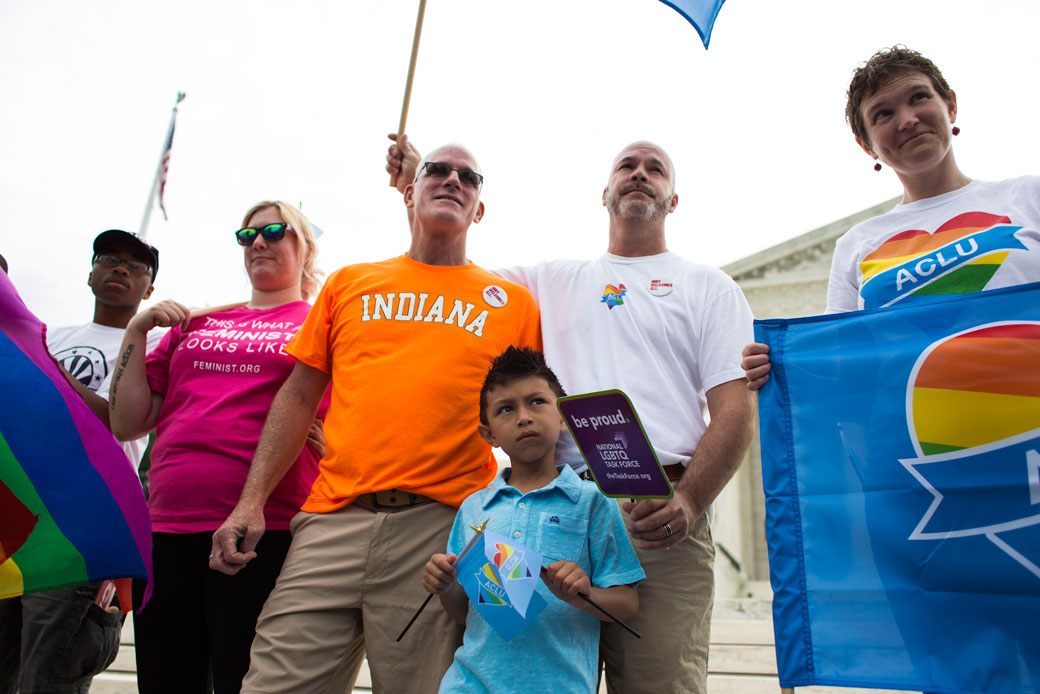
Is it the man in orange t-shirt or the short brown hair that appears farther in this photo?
the short brown hair

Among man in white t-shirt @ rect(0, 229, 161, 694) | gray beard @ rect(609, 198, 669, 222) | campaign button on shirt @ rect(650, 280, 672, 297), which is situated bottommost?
man in white t-shirt @ rect(0, 229, 161, 694)

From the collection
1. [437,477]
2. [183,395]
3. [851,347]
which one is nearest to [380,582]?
[437,477]

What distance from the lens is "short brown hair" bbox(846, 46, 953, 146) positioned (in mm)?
2600

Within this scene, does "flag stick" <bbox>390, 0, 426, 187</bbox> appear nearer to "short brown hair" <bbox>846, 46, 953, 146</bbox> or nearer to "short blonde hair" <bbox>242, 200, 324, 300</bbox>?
"short blonde hair" <bbox>242, 200, 324, 300</bbox>

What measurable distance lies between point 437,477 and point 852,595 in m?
1.33

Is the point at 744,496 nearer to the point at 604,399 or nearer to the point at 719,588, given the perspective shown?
the point at 719,588

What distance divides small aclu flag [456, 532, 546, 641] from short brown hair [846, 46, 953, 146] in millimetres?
2033

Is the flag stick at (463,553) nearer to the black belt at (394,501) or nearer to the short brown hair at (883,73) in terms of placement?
the black belt at (394,501)

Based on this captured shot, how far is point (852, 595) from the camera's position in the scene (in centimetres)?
210

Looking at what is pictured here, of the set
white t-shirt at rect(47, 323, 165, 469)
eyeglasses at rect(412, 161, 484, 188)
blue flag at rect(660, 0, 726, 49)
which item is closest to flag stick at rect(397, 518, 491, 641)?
eyeglasses at rect(412, 161, 484, 188)

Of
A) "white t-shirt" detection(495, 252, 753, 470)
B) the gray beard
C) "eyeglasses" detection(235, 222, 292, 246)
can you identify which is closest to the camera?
"white t-shirt" detection(495, 252, 753, 470)

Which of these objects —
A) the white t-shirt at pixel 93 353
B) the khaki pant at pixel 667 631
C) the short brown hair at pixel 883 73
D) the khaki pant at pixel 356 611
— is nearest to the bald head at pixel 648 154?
the short brown hair at pixel 883 73

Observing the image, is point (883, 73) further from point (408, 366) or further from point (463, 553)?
point (463, 553)

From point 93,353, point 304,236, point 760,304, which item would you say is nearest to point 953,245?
point 304,236
